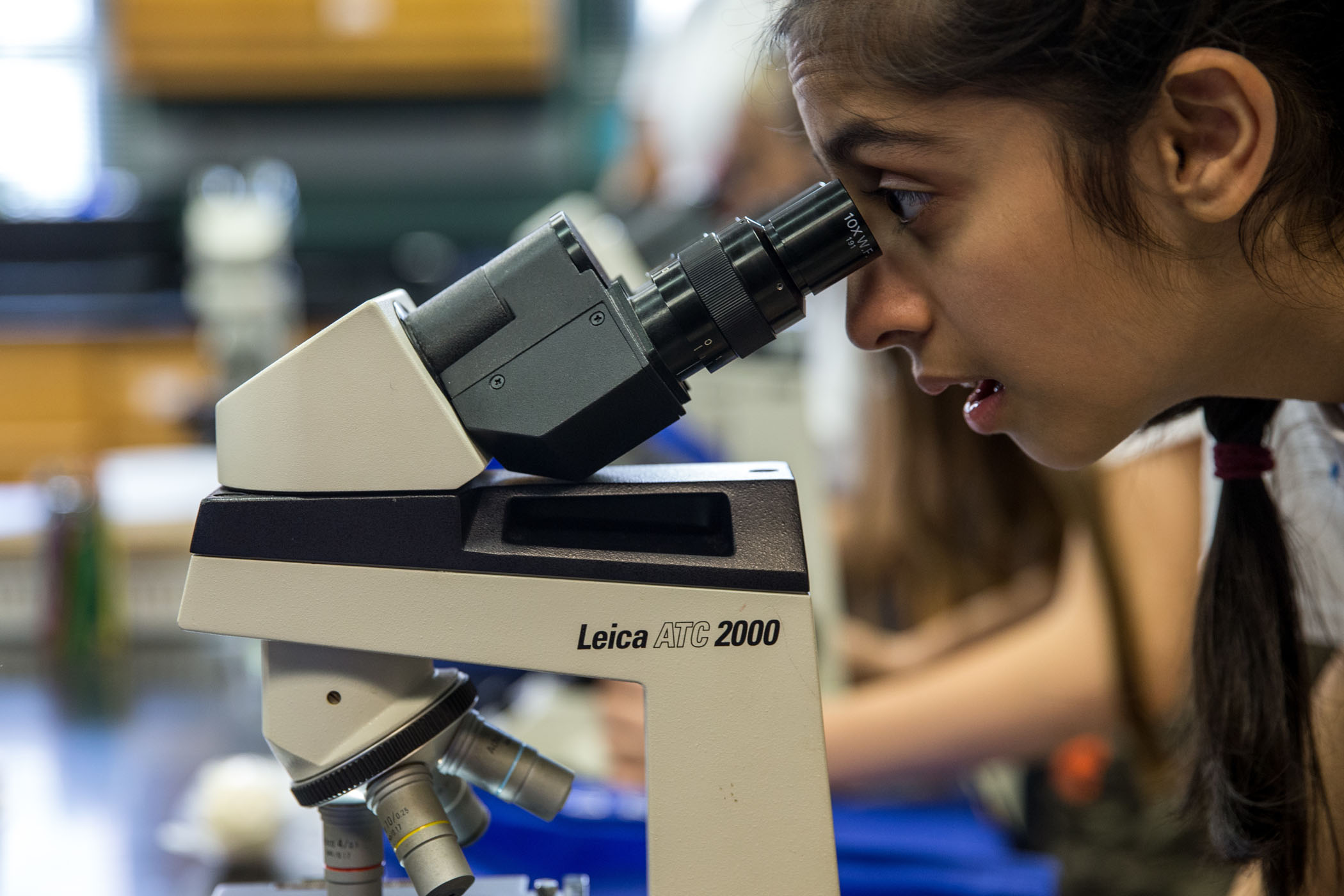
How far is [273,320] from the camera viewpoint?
7.98ft

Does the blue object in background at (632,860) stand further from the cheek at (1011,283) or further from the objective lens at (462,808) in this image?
the cheek at (1011,283)

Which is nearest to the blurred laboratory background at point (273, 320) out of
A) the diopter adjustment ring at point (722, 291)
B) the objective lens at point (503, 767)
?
the diopter adjustment ring at point (722, 291)

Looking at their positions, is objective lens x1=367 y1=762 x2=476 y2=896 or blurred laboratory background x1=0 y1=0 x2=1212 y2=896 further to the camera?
blurred laboratory background x1=0 y1=0 x2=1212 y2=896

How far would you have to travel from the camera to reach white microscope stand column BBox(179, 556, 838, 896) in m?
0.53

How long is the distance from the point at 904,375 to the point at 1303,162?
0.82 meters

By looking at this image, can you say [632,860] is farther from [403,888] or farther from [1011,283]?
[1011,283]

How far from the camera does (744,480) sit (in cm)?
56

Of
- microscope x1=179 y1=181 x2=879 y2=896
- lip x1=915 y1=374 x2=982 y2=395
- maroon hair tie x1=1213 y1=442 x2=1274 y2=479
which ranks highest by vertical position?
lip x1=915 y1=374 x2=982 y2=395

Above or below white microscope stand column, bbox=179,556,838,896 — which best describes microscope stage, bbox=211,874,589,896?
below

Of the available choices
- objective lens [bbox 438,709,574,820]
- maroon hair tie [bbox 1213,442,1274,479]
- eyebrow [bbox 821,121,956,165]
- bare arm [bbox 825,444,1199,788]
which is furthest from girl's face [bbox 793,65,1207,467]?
bare arm [bbox 825,444,1199,788]

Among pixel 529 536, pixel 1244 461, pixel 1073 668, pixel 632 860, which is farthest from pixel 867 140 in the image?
pixel 1073 668

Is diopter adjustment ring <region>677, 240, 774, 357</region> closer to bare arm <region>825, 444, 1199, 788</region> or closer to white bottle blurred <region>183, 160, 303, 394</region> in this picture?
bare arm <region>825, 444, 1199, 788</region>

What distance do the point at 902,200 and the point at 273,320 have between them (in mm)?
2077

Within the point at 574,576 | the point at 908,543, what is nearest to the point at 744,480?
the point at 574,576
